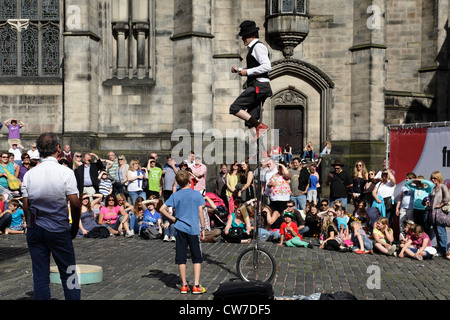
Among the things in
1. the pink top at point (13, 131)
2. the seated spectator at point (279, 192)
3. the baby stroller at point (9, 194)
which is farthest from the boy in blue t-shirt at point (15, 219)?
the seated spectator at point (279, 192)

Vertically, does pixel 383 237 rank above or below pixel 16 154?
below

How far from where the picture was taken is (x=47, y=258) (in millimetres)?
5684

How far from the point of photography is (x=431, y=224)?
12.2 meters

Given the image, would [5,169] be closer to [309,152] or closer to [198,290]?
[198,290]

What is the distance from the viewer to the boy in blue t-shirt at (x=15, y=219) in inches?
561

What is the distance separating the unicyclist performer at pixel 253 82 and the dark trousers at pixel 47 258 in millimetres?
3090

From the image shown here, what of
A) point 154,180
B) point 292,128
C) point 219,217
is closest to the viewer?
point 219,217

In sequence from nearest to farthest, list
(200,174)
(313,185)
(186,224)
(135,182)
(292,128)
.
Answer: (186,224)
(200,174)
(135,182)
(313,185)
(292,128)

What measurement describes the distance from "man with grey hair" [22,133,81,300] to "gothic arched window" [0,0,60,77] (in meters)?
16.2

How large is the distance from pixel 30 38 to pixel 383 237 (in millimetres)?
14778

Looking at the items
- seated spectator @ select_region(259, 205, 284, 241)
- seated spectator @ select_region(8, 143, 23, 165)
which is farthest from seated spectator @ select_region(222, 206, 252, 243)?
seated spectator @ select_region(8, 143, 23, 165)

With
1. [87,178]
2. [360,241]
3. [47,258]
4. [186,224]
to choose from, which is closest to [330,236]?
[360,241]
